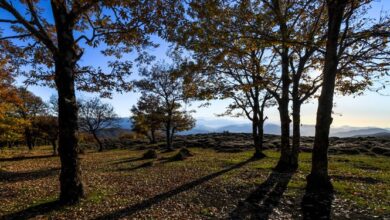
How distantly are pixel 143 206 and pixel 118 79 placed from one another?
6388mm

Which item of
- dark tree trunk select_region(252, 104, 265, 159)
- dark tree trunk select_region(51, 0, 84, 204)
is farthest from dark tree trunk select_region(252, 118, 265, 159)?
dark tree trunk select_region(51, 0, 84, 204)

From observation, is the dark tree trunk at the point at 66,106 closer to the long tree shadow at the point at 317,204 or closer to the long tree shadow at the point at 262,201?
the long tree shadow at the point at 262,201

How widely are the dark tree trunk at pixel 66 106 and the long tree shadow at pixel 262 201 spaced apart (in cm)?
627

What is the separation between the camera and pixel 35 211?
33.1 ft

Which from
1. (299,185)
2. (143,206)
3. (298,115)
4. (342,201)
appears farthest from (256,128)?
(143,206)

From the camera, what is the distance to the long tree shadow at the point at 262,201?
32.6 ft

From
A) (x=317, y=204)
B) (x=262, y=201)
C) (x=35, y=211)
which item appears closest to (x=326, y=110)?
(x=317, y=204)

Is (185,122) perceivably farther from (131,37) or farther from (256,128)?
(131,37)

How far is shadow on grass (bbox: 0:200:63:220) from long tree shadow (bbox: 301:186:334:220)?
9.01 metres

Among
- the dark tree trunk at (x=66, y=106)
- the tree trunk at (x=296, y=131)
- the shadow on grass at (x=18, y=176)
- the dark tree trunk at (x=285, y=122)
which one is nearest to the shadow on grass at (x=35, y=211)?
the dark tree trunk at (x=66, y=106)

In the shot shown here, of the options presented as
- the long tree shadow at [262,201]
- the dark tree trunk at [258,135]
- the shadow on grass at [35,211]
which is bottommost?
the shadow on grass at [35,211]

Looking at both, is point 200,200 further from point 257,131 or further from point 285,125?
point 257,131

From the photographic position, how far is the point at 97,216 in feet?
31.3

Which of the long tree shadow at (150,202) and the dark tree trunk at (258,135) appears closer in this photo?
the long tree shadow at (150,202)
